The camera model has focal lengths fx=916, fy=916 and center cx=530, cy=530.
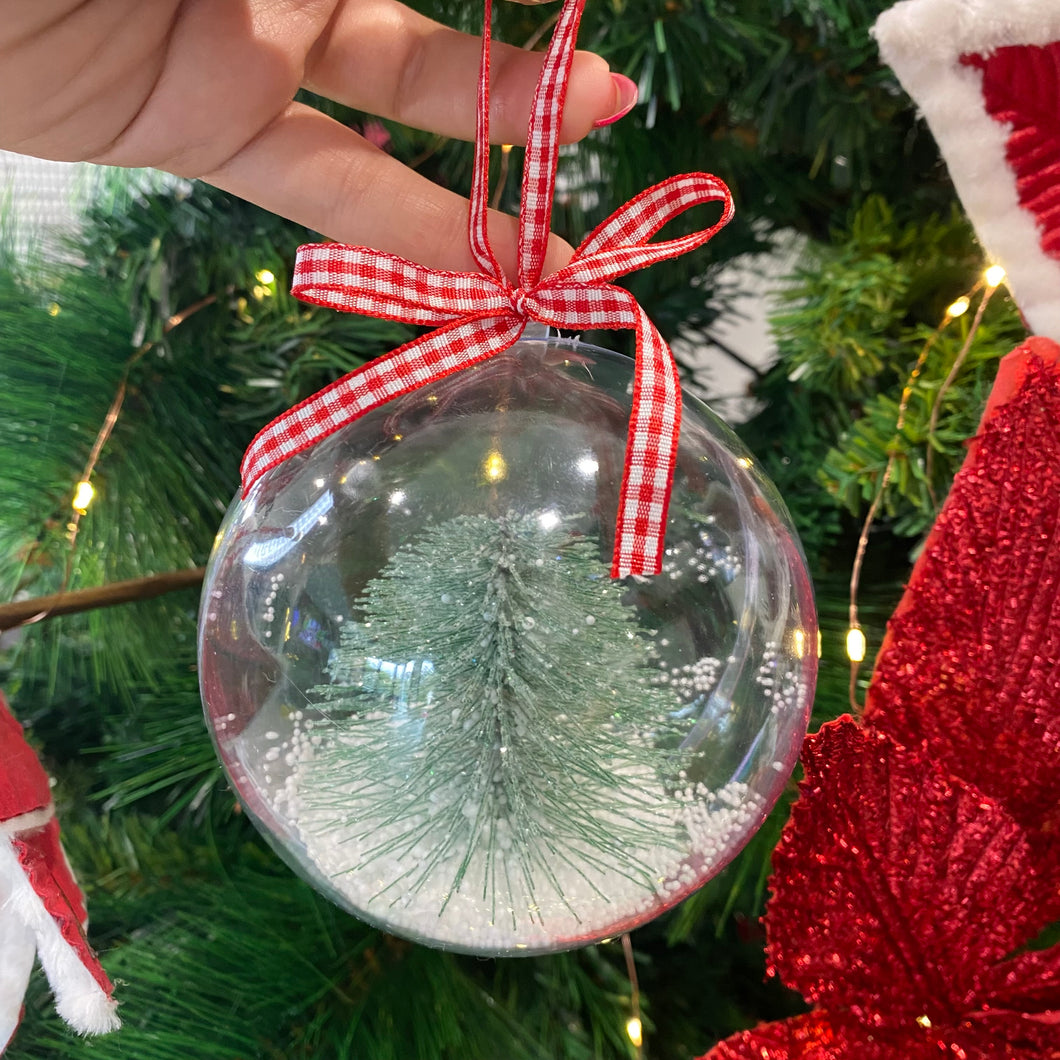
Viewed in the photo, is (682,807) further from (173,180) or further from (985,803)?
(173,180)

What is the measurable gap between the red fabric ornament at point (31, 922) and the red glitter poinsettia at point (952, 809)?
0.97ft

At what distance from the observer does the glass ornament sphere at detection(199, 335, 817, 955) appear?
350 mm

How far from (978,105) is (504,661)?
1.20 ft

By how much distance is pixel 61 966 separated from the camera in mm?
431

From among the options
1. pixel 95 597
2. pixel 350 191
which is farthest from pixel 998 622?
pixel 95 597

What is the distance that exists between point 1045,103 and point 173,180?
54 centimetres

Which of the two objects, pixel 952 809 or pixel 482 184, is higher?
pixel 482 184

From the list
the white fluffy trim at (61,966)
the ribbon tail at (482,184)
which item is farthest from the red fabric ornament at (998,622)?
the white fluffy trim at (61,966)

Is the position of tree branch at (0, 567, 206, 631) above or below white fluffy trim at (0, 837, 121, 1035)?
above

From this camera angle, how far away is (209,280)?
601mm

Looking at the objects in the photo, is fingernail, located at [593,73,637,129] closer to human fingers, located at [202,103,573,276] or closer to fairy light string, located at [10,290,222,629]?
human fingers, located at [202,103,573,276]

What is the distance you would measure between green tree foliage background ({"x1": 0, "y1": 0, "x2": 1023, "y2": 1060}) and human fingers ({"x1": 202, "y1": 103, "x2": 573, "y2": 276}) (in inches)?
4.9

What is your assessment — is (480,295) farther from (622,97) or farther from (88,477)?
(88,477)

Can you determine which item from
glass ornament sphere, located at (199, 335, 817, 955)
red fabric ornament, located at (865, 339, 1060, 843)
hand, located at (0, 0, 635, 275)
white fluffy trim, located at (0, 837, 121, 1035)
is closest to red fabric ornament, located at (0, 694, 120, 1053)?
white fluffy trim, located at (0, 837, 121, 1035)
